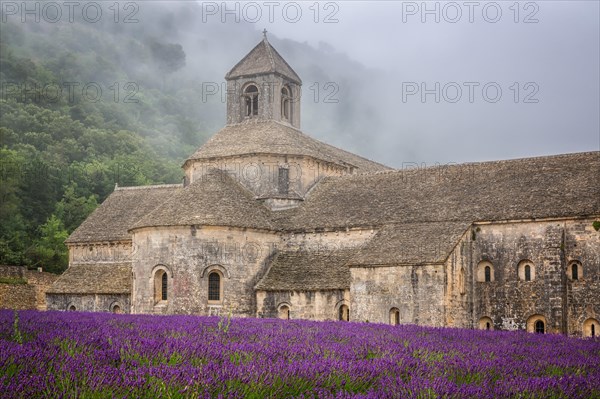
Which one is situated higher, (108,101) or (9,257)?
(108,101)

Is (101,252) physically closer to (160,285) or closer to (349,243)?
(160,285)

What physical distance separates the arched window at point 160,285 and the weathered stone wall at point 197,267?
0.14m

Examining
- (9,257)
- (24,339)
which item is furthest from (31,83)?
(24,339)

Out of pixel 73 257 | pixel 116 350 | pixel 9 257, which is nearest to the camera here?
pixel 116 350

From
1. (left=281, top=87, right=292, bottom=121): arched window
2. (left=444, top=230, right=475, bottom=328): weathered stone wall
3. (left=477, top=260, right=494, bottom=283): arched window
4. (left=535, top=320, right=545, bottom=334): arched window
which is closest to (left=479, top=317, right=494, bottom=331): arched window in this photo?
(left=444, top=230, right=475, bottom=328): weathered stone wall

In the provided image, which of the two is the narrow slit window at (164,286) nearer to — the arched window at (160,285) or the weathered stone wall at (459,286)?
the arched window at (160,285)

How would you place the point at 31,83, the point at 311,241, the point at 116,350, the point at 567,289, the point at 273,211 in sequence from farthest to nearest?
the point at 31,83, the point at 273,211, the point at 311,241, the point at 567,289, the point at 116,350

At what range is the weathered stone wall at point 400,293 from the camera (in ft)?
114

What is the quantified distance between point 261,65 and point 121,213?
1392cm

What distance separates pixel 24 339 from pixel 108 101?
133281mm

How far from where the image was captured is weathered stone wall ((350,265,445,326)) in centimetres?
3466

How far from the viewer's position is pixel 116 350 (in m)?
11.6

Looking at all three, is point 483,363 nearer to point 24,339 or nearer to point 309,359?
point 309,359

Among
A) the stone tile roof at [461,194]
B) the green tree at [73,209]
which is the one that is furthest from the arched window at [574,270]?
the green tree at [73,209]
